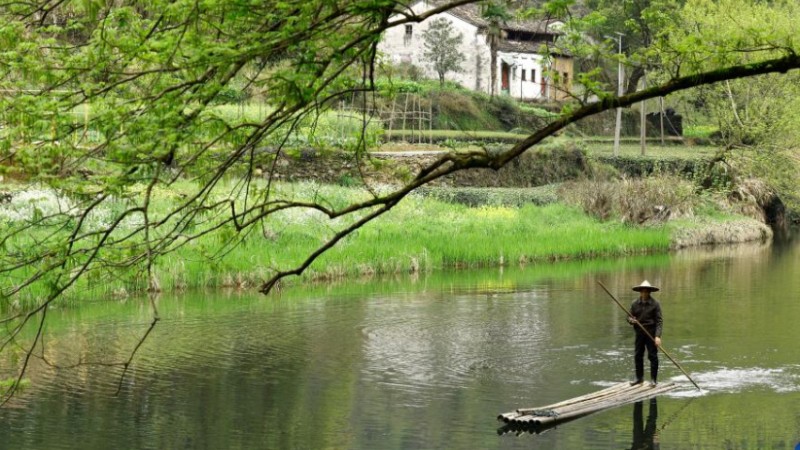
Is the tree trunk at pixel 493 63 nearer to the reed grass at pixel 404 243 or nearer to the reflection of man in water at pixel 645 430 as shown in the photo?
the reed grass at pixel 404 243

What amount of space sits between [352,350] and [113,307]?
771 centimetres

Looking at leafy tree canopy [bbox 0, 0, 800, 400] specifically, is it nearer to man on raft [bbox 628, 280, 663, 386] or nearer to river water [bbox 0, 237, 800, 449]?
river water [bbox 0, 237, 800, 449]

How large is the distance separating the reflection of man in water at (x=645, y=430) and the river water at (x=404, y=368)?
49mm

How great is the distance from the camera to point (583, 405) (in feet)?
63.0

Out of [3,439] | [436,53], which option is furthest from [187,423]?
[436,53]

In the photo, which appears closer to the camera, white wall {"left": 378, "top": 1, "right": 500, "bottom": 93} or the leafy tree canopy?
the leafy tree canopy

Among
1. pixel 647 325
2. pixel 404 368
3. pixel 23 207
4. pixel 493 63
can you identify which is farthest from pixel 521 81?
pixel 647 325

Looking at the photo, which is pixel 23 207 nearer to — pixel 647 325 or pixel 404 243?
pixel 404 243

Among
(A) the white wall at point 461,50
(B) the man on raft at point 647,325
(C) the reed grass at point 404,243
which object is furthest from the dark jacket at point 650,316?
(A) the white wall at point 461,50

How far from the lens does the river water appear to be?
1852 cm

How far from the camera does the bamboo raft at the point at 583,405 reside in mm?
18406

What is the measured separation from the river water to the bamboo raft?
0.19m

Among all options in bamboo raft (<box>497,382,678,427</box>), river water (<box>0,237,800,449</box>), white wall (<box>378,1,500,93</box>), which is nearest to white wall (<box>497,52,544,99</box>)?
white wall (<box>378,1,500,93</box>)

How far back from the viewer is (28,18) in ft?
42.6
